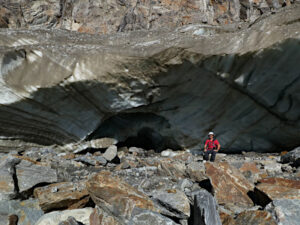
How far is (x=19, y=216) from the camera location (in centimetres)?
282

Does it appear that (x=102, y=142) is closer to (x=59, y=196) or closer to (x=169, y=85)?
(x=169, y=85)

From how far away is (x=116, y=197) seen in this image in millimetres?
2512

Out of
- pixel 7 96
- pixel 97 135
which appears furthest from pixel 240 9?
pixel 7 96

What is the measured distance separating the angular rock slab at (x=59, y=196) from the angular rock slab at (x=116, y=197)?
0.20 meters

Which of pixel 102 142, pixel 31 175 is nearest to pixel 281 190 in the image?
pixel 31 175

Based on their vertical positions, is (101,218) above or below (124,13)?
below

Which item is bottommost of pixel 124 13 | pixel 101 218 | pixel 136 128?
pixel 101 218

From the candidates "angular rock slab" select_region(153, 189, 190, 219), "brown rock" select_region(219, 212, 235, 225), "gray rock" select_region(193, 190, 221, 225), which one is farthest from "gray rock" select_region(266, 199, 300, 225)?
"angular rock slab" select_region(153, 189, 190, 219)

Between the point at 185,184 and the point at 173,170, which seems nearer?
the point at 185,184

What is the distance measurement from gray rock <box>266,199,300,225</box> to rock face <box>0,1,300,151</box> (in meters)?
3.37

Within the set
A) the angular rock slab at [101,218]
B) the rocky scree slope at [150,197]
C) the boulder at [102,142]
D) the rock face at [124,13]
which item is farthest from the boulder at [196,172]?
the rock face at [124,13]

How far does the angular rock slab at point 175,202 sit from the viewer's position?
2441 mm

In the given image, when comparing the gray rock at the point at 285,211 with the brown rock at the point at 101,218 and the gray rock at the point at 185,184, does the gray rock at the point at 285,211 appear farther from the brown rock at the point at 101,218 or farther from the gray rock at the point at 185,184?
the brown rock at the point at 101,218

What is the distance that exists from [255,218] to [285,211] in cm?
31
